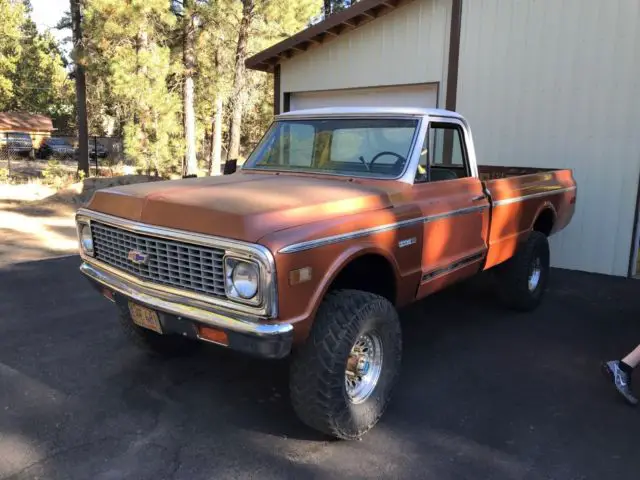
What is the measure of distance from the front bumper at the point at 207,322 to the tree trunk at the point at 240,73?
1470 cm

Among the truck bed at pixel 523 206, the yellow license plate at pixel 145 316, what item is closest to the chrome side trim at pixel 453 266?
the truck bed at pixel 523 206

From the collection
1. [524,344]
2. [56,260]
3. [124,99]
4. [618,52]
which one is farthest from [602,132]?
[124,99]

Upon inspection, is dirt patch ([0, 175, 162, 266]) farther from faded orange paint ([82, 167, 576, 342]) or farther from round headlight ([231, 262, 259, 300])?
round headlight ([231, 262, 259, 300])

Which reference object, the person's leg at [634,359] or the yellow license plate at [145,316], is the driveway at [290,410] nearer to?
the person's leg at [634,359]

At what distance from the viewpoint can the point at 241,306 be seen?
9.45 feet

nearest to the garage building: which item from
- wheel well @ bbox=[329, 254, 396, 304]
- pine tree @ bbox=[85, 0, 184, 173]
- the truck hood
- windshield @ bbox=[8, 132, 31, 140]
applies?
the truck hood

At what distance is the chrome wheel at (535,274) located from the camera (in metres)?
5.80

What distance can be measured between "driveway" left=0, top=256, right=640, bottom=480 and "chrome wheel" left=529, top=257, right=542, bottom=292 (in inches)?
17.8

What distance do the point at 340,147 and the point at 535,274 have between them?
9.11ft

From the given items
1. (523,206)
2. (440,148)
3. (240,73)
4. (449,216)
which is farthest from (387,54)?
(240,73)

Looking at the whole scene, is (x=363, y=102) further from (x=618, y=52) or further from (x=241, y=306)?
(x=241, y=306)

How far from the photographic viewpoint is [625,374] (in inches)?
154

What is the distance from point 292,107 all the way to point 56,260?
16.5ft

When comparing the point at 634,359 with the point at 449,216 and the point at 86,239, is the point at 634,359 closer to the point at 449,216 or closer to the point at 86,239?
the point at 449,216
